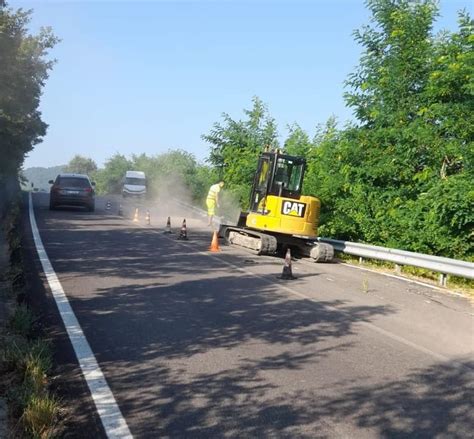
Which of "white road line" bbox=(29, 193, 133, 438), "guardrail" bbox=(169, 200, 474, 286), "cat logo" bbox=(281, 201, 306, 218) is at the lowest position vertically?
"white road line" bbox=(29, 193, 133, 438)

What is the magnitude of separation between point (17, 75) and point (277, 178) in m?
14.0

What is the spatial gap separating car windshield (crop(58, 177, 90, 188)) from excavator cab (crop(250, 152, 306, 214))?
42.6 ft

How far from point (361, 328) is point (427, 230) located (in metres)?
7.12

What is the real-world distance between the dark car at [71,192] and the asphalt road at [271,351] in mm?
14846

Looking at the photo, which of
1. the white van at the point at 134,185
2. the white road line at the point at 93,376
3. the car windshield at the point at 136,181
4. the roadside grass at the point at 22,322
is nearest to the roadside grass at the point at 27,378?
the roadside grass at the point at 22,322

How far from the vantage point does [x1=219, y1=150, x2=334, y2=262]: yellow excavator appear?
14.8m

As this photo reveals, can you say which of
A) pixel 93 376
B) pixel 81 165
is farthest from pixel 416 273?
pixel 81 165

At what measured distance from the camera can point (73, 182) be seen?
86.4ft

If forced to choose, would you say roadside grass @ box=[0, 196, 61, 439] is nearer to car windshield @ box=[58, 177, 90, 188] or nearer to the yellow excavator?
the yellow excavator

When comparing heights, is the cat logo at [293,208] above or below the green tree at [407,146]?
below

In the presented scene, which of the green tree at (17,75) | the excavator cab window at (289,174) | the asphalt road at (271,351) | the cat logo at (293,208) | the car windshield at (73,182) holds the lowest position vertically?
the asphalt road at (271,351)

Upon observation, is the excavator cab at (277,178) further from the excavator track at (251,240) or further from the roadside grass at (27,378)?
the roadside grass at (27,378)

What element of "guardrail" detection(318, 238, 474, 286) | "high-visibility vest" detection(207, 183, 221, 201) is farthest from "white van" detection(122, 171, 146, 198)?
"guardrail" detection(318, 238, 474, 286)

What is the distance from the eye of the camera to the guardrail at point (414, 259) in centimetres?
1104
